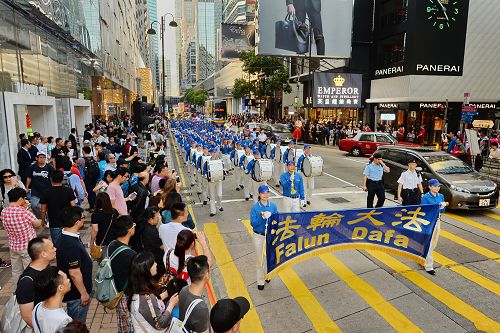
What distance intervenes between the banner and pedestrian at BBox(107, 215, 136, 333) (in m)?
2.57

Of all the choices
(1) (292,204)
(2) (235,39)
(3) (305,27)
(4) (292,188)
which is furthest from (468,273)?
(2) (235,39)

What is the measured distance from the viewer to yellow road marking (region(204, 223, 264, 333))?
213 inches

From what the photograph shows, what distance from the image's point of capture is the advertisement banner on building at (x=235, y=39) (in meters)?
81.4

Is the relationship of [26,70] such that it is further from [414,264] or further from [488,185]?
[488,185]

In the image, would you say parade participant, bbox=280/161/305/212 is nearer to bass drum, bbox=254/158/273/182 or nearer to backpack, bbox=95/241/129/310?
bass drum, bbox=254/158/273/182

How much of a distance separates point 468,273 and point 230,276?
463 centimetres

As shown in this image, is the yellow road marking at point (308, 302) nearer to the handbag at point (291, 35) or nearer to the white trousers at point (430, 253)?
the white trousers at point (430, 253)

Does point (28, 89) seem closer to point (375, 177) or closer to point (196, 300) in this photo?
point (375, 177)

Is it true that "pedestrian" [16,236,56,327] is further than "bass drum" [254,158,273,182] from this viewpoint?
No

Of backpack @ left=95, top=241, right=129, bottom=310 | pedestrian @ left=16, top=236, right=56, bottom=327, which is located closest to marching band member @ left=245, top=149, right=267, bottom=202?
backpack @ left=95, top=241, right=129, bottom=310

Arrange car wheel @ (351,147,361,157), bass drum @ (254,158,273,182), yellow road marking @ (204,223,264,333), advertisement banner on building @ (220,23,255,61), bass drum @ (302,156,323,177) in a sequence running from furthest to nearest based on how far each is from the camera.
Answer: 1. advertisement banner on building @ (220,23,255,61)
2. car wheel @ (351,147,361,157)
3. bass drum @ (302,156,323,177)
4. bass drum @ (254,158,273,182)
5. yellow road marking @ (204,223,264,333)

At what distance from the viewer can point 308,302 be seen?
600 cm

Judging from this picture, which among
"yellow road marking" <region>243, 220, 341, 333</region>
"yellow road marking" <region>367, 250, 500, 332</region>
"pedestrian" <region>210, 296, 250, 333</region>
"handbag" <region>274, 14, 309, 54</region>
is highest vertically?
"handbag" <region>274, 14, 309, 54</region>

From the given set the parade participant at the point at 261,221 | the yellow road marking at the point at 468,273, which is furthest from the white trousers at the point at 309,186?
the parade participant at the point at 261,221
